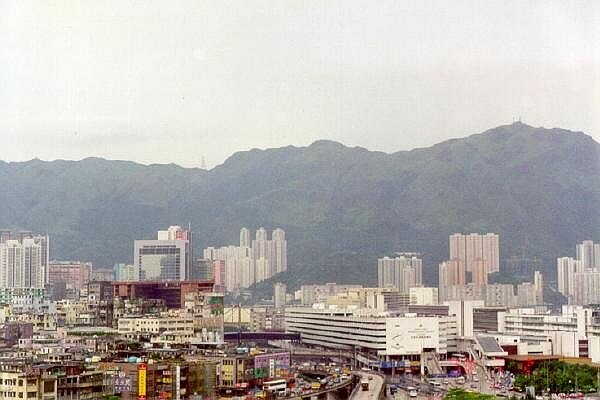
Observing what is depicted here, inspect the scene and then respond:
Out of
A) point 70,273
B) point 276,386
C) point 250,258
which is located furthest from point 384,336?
point 70,273

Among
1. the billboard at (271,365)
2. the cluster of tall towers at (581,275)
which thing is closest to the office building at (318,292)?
the cluster of tall towers at (581,275)

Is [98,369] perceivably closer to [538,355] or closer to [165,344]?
[165,344]

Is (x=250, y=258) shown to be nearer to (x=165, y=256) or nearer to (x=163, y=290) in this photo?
(x=165, y=256)

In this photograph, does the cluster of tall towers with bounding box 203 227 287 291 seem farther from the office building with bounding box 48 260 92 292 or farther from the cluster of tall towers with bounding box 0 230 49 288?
the cluster of tall towers with bounding box 0 230 49 288

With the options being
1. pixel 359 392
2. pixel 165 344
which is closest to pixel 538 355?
pixel 359 392

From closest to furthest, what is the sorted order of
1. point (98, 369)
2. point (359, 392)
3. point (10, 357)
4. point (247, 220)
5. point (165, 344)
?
1. point (98, 369)
2. point (10, 357)
3. point (359, 392)
4. point (165, 344)
5. point (247, 220)
